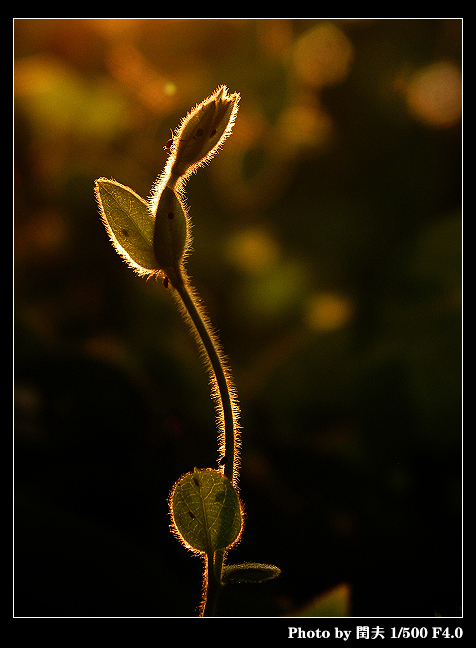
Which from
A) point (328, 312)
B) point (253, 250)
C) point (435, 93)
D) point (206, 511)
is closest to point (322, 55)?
point (435, 93)

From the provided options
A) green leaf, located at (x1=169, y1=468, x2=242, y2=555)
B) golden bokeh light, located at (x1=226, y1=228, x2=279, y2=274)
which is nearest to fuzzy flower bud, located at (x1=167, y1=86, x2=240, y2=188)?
green leaf, located at (x1=169, y1=468, x2=242, y2=555)

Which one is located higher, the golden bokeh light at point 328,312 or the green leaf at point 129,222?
the golden bokeh light at point 328,312

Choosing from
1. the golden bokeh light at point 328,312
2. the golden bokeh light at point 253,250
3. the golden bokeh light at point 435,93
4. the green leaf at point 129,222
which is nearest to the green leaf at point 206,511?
the green leaf at point 129,222

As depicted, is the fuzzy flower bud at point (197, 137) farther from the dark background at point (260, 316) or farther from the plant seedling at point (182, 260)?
the dark background at point (260, 316)

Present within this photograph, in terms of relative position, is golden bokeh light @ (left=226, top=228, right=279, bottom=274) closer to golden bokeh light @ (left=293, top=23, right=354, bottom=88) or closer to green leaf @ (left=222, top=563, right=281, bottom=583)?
golden bokeh light @ (left=293, top=23, right=354, bottom=88)

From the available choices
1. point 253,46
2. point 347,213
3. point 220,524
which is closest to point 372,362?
point 347,213
